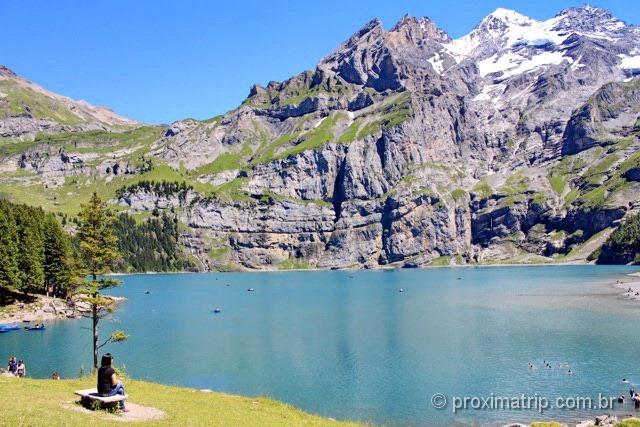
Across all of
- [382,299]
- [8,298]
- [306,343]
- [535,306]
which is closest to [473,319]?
[535,306]

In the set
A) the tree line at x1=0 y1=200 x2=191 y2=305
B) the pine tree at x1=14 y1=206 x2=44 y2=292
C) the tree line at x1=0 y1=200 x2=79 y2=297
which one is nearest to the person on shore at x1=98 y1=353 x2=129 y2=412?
the tree line at x1=0 y1=200 x2=191 y2=305

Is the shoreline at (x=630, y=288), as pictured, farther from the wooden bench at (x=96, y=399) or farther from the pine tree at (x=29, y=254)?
the wooden bench at (x=96, y=399)

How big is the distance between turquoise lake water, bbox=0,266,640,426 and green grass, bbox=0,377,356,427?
2001 cm

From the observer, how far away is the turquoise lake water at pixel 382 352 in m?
61.6

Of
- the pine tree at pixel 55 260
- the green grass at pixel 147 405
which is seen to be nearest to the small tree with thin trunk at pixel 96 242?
the green grass at pixel 147 405

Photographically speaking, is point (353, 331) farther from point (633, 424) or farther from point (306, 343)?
point (633, 424)

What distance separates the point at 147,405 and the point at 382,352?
5950cm

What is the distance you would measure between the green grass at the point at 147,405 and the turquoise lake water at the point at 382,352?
20.0 m

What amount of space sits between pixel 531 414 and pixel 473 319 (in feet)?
215

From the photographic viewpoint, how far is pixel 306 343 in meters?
95.8

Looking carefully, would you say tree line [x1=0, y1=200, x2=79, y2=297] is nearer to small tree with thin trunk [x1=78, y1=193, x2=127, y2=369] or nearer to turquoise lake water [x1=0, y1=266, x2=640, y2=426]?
turquoise lake water [x1=0, y1=266, x2=640, y2=426]

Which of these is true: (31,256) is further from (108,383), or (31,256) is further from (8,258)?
(108,383)

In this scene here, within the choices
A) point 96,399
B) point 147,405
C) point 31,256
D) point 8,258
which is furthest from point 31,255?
point 96,399

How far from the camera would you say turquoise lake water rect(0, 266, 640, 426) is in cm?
6159
